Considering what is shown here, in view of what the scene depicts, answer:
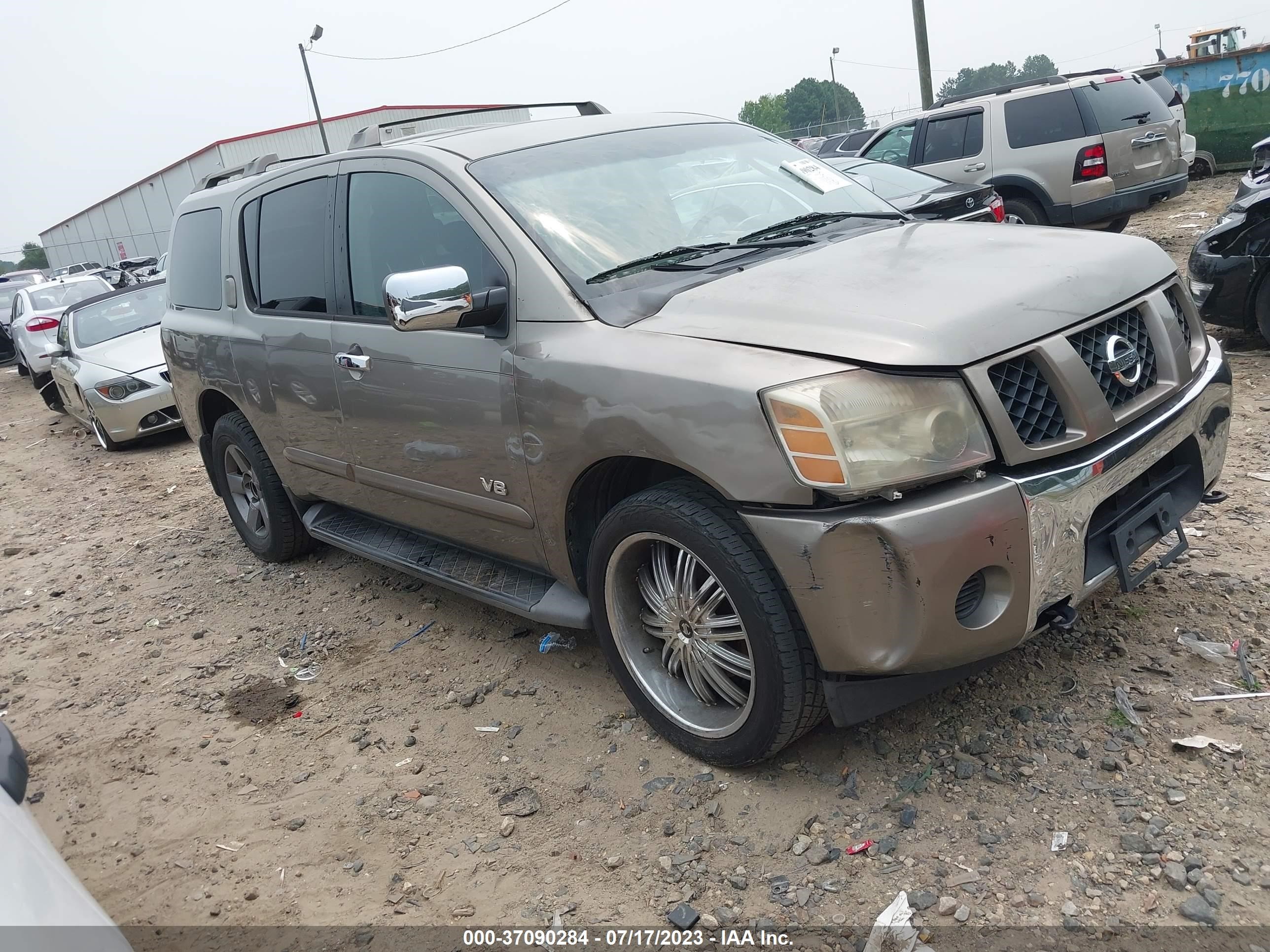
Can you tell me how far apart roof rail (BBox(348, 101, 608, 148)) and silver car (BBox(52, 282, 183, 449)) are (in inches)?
220

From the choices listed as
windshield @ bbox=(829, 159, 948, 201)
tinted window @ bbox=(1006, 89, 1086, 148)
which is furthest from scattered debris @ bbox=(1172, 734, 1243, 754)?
tinted window @ bbox=(1006, 89, 1086, 148)

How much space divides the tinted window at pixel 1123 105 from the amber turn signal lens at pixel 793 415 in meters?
9.05

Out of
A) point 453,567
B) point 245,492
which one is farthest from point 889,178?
point 453,567

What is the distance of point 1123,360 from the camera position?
2666 millimetres

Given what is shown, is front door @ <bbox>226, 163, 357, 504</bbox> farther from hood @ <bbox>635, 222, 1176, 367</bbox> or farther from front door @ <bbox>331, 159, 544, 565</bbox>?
hood @ <bbox>635, 222, 1176, 367</bbox>

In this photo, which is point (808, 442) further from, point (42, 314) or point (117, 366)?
Result: point (42, 314)

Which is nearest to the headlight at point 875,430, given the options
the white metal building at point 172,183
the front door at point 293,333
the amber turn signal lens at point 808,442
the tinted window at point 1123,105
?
the amber turn signal lens at point 808,442

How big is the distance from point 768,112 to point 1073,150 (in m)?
100

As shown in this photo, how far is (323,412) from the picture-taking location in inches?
164

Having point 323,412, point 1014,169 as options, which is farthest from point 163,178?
point 323,412

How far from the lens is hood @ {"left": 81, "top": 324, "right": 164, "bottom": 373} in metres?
9.73

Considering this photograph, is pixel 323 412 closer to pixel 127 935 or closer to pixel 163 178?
pixel 127 935

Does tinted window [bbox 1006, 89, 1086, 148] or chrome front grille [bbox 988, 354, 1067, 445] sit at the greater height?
tinted window [bbox 1006, 89, 1086, 148]

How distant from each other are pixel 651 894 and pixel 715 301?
5.24 feet
